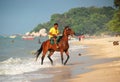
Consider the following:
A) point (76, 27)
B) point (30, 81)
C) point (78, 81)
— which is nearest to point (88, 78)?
point (78, 81)

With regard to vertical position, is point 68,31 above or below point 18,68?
above

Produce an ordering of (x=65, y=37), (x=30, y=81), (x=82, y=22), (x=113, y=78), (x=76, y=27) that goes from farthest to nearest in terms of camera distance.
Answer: (x=82, y=22), (x=76, y=27), (x=65, y=37), (x=30, y=81), (x=113, y=78)

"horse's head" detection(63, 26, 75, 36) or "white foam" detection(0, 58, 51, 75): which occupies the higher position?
"horse's head" detection(63, 26, 75, 36)

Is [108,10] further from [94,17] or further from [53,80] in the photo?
[53,80]

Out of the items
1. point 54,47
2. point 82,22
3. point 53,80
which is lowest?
point 53,80

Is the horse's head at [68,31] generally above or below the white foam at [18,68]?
above

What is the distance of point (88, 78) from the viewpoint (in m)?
12.1

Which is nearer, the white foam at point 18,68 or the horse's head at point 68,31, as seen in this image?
the white foam at point 18,68

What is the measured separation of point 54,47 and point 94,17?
165 metres

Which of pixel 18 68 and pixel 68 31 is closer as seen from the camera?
pixel 18 68

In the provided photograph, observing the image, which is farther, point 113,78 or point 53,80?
point 53,80

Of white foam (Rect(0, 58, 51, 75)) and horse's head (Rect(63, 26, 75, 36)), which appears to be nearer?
white foam (Rect(0, 58, 51, 75))

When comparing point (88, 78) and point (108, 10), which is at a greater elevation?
point (108, 10)

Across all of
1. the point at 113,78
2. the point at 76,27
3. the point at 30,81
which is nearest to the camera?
the point at 113,78
